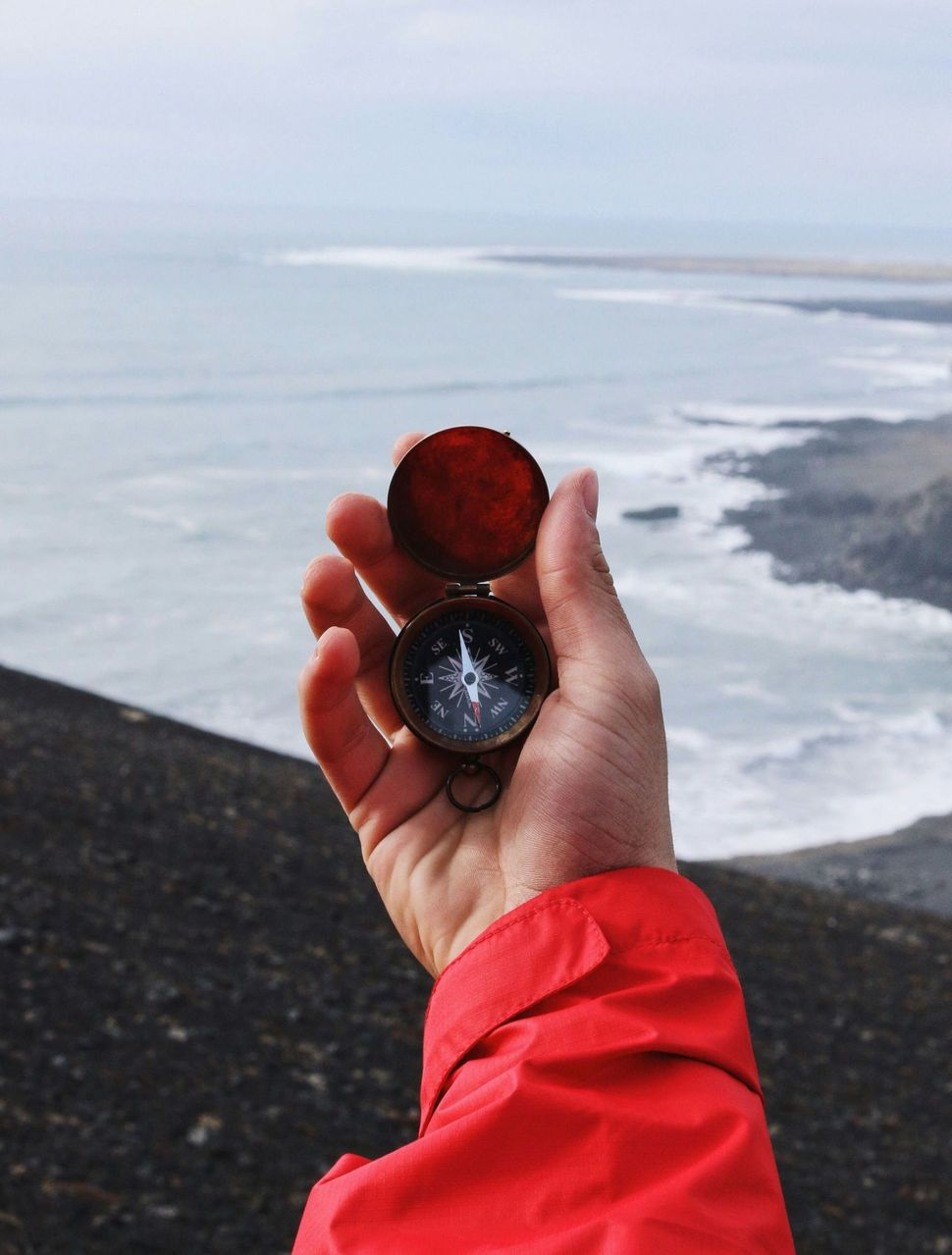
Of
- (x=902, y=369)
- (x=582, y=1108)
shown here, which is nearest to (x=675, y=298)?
(x=902, y=369)

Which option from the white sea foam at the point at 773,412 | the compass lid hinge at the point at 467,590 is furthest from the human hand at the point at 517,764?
the white sea foam at the point at 773,412

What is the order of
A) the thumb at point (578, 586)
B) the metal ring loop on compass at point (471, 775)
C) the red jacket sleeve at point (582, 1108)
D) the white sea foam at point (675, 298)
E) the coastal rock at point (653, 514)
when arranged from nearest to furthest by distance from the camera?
the red jacket sleeve at point (582, 1108) < the thumb at point (578, 586) < the metal ring loop on compass at point (471, 775) < the coastal rock at point (653, 514) < the white sea foam at point (675, 298)

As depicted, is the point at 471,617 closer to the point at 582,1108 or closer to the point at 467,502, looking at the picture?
the point at 467,502

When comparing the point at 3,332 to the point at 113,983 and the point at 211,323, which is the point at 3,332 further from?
the point at 113,983

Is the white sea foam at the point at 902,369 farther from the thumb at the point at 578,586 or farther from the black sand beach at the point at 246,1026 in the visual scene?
the thumb at the point at 578,586

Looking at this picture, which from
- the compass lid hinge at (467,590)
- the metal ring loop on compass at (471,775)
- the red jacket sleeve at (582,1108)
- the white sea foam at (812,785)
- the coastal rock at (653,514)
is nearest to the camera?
the red jacket sleeve at (582,1108)
